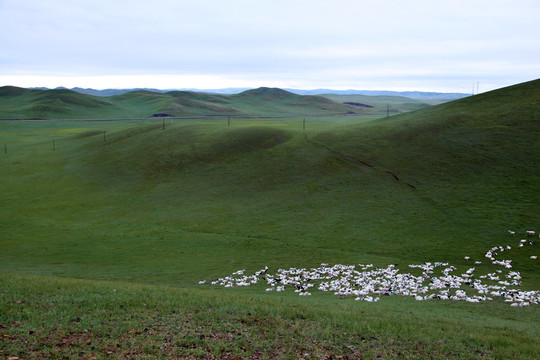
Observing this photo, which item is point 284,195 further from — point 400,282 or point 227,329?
point 227,329

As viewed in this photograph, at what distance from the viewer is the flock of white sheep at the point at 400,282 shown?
752 inches


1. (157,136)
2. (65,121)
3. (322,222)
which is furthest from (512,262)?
(65,121)

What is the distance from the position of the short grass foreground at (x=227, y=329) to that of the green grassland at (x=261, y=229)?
0.06 meters

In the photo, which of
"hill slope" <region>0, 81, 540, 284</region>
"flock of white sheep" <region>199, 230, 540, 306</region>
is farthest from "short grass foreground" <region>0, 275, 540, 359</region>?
"hill slope" <region>0, 81, 540, 284</region>

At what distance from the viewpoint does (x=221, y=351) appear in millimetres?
10305

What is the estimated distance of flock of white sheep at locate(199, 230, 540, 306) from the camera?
19094 mm

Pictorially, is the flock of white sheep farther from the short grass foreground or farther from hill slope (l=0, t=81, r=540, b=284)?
the short grass foreground

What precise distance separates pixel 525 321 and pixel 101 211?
37.4 meters

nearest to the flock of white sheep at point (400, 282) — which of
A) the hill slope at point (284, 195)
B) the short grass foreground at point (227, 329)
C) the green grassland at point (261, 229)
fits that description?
the green grassland at point (261, 229)

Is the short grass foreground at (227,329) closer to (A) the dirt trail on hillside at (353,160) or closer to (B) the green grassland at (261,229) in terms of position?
(B) the green grassland at (261,229)

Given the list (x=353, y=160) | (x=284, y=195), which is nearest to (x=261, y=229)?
(x=284, y=195)

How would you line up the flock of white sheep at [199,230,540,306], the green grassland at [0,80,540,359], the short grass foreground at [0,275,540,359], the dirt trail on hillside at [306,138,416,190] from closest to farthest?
1. the short grass foreground at [0,275,540,359]
2. the green grassland at [0,80,540,359]
3. the flock of white sheep at [199,230,540,306]
4. the dirt trail on hillside at [306,138,416,190]

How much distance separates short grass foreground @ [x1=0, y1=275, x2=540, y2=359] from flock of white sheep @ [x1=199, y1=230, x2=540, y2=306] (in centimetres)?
362

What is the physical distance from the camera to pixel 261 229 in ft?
114
